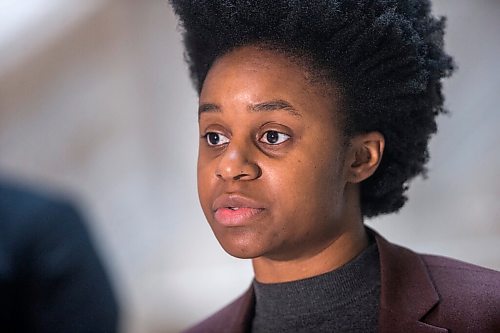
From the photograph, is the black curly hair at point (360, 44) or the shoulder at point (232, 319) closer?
the black curly hair at point (360, 44)

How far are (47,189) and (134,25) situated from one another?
289 millimetres

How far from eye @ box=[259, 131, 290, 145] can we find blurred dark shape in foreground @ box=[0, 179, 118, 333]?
1.45ft

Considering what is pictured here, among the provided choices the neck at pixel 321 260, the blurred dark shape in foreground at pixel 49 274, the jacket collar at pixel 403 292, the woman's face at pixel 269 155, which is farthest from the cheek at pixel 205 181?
the blurred dark shape in foreground at pixel 49 274

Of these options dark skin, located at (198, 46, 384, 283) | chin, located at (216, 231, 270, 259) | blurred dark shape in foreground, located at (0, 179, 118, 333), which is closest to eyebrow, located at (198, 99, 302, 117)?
dark skin, located at (198, 46, 384, 283)

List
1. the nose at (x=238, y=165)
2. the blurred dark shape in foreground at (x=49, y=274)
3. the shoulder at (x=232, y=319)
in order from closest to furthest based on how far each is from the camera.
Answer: the nose at (x=238, y=165)
the shoulder at (x=232, y=319)
the blurred dark shape in foreground at (x=49, y=274)

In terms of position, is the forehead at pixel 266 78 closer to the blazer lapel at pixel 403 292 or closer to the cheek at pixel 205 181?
the cheek at pixel 205 181

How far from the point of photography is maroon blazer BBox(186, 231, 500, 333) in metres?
0.74

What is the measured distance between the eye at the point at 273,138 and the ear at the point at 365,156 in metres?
0.09

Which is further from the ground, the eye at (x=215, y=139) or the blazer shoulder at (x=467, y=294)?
the eye at (x=215, y=139)

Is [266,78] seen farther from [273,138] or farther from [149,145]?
[149,145]

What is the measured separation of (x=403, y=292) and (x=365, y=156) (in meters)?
0.15

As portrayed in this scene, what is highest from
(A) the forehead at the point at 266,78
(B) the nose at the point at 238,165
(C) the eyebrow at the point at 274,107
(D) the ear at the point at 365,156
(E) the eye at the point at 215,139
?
(A) the forehead at the point at 266,78

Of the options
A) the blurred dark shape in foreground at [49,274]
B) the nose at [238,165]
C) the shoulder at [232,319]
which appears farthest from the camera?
the blurred dark shape in foreground at [49,274]

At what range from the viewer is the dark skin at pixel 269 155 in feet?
2.35
